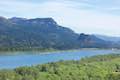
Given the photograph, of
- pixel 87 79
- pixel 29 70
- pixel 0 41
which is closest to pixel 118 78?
pixel 87 79

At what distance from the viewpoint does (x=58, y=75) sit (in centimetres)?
4791

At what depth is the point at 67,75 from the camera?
1891 inches

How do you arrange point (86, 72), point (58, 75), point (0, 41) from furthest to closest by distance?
point (0, 41)
point (86, 72)
point (58, 75)

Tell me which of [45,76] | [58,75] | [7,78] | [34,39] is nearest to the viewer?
[7,78]

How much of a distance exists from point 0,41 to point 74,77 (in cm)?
11836

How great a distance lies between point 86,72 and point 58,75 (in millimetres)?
6333

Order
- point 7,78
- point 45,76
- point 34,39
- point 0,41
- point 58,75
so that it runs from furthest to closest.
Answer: point 34,39
point 0,41
point 58,75
point 45,76
point 7,78

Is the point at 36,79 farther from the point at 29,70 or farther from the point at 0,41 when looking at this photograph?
the point at 0,41

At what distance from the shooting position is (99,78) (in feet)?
160

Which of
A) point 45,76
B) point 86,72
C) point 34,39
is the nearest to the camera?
point 45,76

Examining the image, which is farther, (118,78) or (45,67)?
(45,67)

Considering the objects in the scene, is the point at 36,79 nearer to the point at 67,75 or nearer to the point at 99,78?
the point at 67,75

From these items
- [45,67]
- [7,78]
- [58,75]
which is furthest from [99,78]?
[7,78]

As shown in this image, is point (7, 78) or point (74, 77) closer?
point (7, 78)
